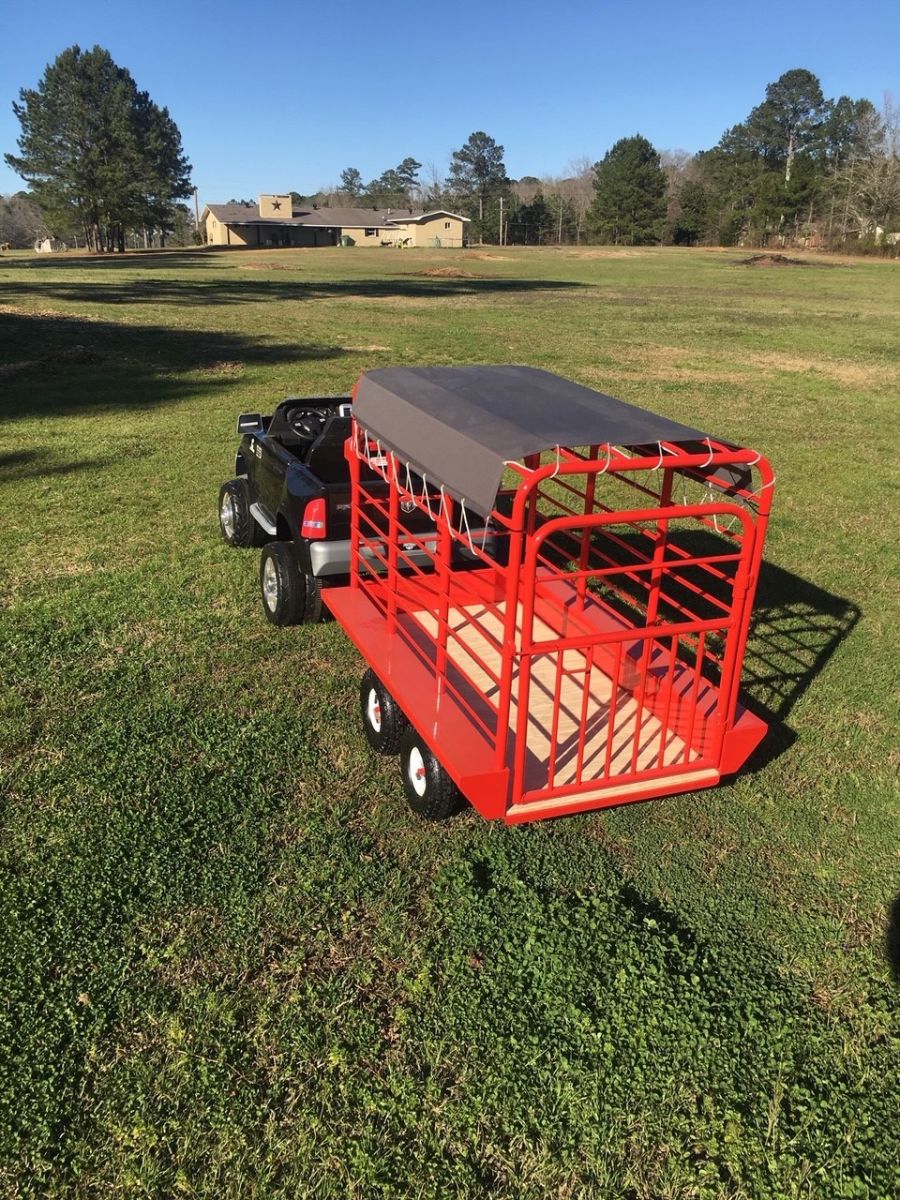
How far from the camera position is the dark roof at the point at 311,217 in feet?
305

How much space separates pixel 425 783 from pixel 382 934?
2.77 feet

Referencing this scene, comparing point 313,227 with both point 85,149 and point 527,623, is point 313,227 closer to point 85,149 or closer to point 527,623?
point 85,149

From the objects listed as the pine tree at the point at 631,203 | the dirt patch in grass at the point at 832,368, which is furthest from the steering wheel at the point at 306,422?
the pine tree at the point at 631,203

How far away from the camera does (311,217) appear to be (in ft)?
323

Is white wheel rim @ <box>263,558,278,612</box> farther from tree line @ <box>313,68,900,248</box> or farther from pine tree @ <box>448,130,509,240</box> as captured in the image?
pine tree @ <box>448,130,509,240</box>

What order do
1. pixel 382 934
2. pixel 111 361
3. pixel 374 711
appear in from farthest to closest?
pixel 111 361 < pixel 374 711 < pixel 382 934

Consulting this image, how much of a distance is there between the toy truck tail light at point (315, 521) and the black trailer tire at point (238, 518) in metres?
1.90

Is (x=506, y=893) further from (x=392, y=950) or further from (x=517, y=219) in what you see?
(x=517, y=219)

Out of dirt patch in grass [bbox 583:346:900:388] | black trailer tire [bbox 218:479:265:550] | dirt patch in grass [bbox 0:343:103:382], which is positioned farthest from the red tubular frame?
dirt patch in grass [bbox 0:343:103:382]

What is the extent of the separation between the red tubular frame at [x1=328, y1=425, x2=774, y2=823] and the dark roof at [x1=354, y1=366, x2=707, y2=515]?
0.41 ft

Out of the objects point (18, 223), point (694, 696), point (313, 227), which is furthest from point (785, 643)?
point (18, 223)

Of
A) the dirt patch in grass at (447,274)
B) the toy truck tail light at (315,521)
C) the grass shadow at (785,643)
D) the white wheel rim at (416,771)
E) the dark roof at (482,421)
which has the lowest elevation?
the grass shadow at (785,643)

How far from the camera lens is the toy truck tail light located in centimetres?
612

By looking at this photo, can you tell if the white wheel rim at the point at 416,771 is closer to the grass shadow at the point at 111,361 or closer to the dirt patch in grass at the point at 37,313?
the grass shadow at the point at 111,361
